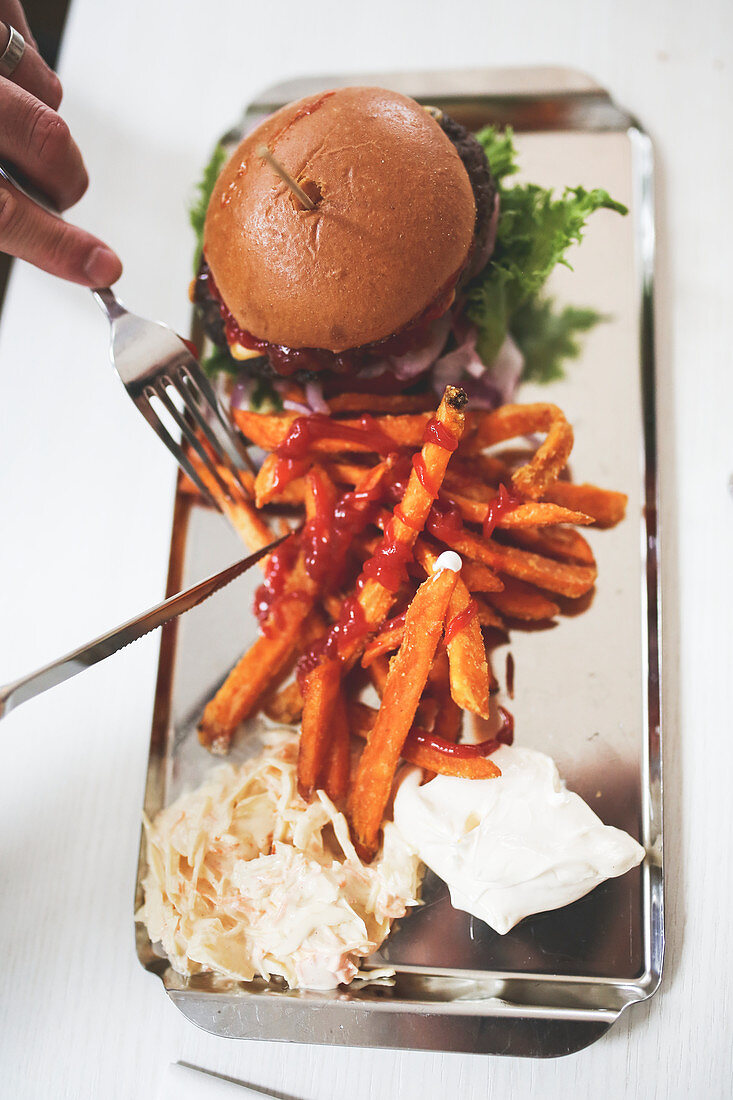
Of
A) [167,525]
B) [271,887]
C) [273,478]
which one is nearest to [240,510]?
[273,478]

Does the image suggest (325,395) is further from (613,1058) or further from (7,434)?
(613,1058)

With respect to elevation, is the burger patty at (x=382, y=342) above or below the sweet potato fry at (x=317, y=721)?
above

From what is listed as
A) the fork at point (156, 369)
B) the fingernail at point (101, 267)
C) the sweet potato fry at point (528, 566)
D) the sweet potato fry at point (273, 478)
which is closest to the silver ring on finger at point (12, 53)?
the fork at point (156, 369)

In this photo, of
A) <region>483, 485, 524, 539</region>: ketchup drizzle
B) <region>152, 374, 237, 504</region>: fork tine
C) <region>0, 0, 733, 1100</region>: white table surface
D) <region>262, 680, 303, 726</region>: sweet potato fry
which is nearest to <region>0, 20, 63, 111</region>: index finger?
<region>0, 0, 733, 1100</region>: white table surface

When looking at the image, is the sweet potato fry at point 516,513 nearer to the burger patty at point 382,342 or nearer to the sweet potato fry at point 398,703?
the sweet potato fry at point 398,703

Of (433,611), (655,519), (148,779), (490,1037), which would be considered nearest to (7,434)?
(148,779)

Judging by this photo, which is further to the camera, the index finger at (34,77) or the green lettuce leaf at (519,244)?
the green lettuce leaf at (519,244)

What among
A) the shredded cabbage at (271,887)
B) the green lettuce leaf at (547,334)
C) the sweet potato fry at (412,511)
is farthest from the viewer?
the green lettuce leaf at (547,334)
